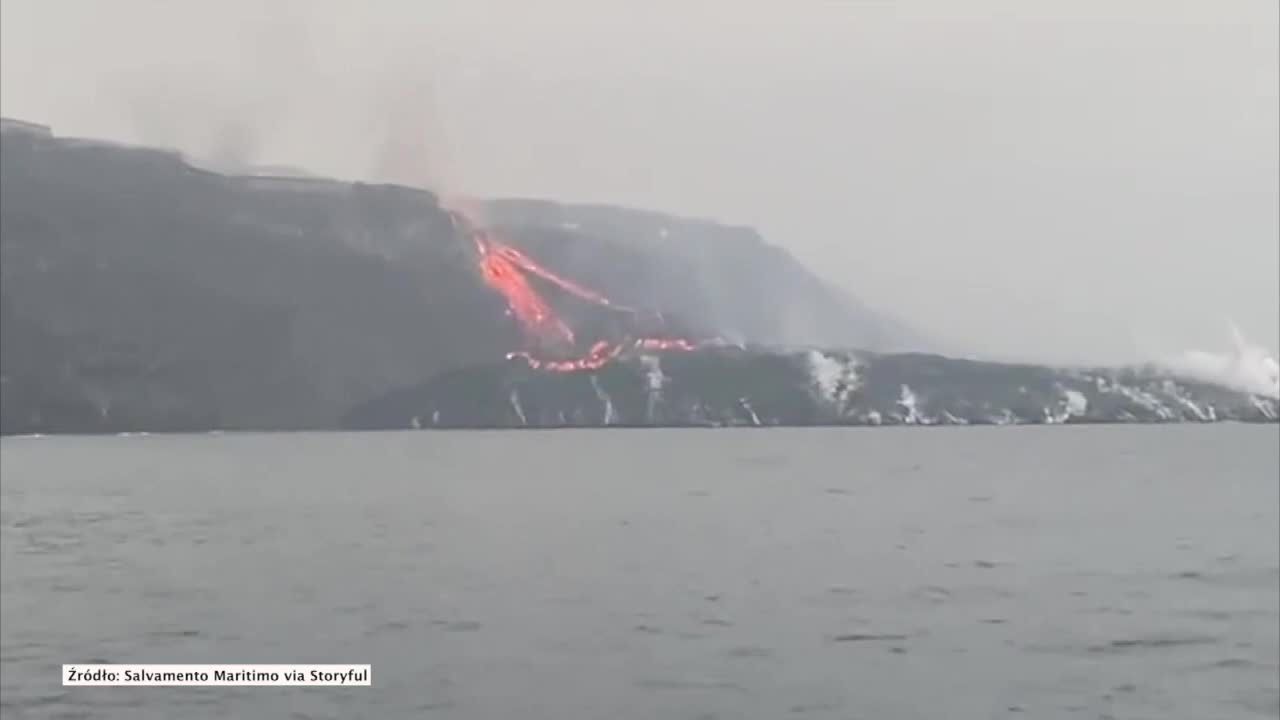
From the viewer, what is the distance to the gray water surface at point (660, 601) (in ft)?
75.2

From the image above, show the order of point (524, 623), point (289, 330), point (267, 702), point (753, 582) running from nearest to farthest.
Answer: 1. point (267, 702)
2. point (524, 623)
3. point (753, 582)
4. point (289, 330)

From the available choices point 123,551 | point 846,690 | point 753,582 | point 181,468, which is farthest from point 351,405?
point 846,690

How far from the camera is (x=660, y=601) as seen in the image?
1398 inches

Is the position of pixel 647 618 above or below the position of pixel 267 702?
above

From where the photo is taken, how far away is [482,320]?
14838 cm

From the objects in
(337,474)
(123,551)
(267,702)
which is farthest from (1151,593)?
(337,474)

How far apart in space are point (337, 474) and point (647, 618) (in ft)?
311

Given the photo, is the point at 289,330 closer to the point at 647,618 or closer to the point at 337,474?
the point at 337,474

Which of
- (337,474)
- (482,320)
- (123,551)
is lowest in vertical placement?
(123,551)

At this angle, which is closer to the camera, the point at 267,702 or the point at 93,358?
the point at 267,702

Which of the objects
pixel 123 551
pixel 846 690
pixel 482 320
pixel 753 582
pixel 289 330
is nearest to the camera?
pixel 846 690

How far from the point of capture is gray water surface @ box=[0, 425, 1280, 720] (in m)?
22.9
